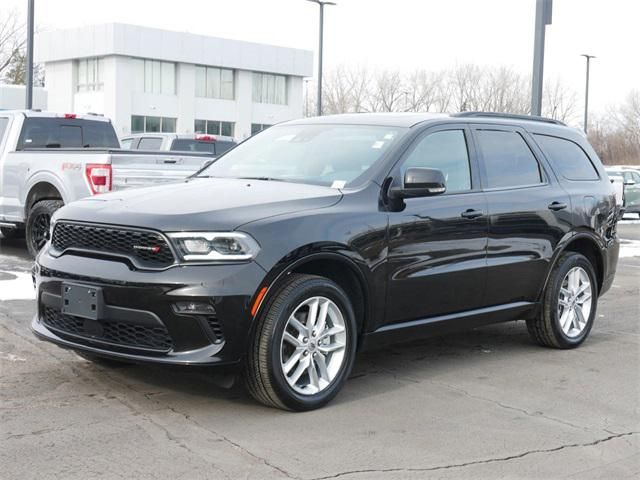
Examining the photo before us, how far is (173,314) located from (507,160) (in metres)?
3.09

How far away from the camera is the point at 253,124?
6812cm

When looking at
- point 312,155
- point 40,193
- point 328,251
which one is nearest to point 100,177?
point 40,193

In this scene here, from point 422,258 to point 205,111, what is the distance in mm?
60628

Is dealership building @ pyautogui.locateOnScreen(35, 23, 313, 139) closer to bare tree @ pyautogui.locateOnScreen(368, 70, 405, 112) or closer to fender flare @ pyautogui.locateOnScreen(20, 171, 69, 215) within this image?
bare tree @ pyautogui.locateOnScreen(368, 70, 405, 112)

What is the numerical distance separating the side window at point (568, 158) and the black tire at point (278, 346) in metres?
2.80

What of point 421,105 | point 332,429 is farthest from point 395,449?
point 421,105

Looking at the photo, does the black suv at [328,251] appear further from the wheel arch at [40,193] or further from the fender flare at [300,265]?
the wheel arch at [40,193]

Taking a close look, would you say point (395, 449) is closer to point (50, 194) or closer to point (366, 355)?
point (366, 355)

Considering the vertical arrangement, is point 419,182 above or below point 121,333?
above

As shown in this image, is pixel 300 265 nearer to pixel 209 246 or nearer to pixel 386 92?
pixel 209 246

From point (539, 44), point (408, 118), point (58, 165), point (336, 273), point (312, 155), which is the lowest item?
point (336, 273)

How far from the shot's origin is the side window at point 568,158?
24.5ft

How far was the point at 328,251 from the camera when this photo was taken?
5410 mm

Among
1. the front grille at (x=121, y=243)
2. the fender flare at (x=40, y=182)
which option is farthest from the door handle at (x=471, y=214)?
the fender flare at (x=40, y=182)
